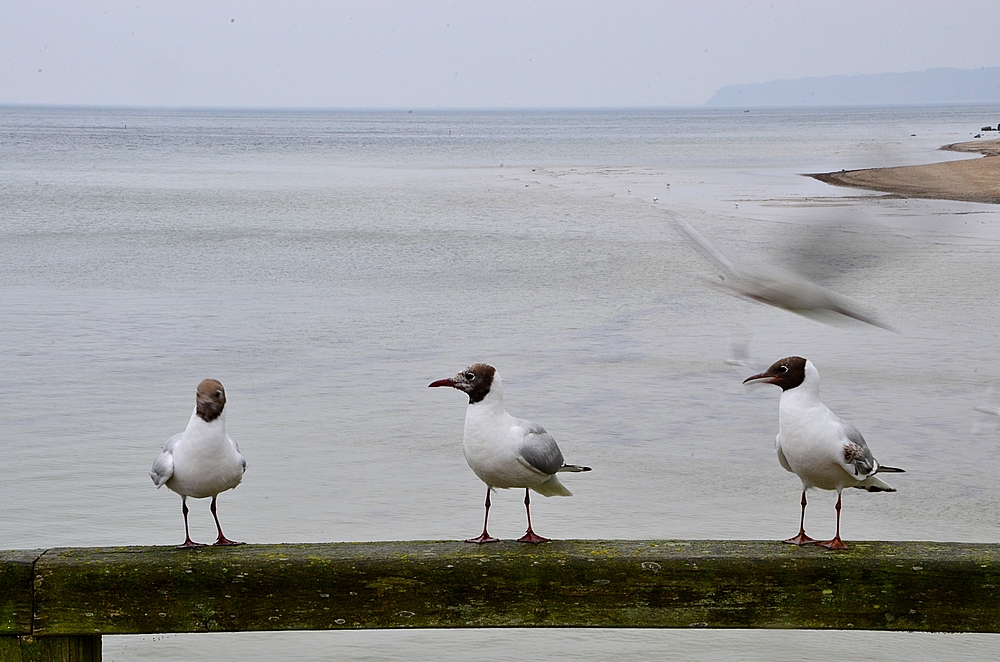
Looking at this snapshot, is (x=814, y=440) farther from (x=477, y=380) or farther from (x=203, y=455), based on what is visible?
→ (x=203, y=455)

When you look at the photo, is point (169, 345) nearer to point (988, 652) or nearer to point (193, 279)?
point (193, 279)

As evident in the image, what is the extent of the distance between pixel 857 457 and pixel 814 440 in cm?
13

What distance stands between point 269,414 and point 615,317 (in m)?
5.82

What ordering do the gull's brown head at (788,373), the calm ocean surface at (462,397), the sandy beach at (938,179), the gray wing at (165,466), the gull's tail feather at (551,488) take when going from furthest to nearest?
the sandy beach at (938,179) → the calm ocean surface at (462,397) → the gull's tail feather at (551,488) → the gull's brown head at (788,373) → the gray wing at (165,466)

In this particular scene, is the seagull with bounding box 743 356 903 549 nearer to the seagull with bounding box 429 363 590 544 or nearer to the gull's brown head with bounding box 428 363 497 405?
the seagull with bounding box 429 363 590 544

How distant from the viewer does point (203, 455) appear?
10.7 ft

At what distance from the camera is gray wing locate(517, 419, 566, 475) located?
11.0 ft

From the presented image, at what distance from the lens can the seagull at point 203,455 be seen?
3221mm

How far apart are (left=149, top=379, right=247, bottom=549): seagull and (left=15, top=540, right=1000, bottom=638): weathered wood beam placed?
929 mm

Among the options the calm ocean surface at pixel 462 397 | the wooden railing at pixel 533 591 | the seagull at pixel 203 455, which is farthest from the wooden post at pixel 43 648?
the calm ocean surface at pixel 462 397

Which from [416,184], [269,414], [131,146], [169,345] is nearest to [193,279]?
[169,345]

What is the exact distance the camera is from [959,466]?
314 inches

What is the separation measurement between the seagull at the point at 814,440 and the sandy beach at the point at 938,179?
25.1m

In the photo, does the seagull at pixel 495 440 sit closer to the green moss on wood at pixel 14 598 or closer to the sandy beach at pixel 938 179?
the green moss on wood at pixel 14 598
